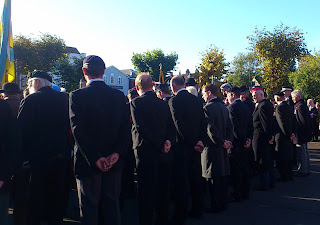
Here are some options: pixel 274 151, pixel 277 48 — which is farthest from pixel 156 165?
pixel 277 48

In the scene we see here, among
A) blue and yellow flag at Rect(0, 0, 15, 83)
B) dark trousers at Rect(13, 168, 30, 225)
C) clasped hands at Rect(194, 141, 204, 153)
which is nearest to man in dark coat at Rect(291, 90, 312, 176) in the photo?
clasped hands at Rect(194, 141, 204, 153)

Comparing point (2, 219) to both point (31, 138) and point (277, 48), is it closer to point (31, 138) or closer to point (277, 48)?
point (31, 138)

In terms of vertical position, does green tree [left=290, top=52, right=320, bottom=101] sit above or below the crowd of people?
above

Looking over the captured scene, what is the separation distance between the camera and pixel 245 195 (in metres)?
5.79

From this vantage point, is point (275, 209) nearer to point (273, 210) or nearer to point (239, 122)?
point (273, 210)

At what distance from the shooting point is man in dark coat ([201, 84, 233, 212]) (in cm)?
498

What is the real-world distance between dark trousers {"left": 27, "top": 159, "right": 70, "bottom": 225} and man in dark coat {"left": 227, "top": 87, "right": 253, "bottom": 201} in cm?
319

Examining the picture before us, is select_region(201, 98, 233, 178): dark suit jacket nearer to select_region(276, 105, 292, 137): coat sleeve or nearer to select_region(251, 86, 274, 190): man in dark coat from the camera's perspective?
select_region(251, 86, 274, 190): man in dark coat

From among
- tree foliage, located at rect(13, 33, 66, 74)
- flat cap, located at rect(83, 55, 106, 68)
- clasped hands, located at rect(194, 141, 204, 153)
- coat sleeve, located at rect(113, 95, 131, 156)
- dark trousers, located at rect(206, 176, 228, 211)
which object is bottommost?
dark trousers, located at rect(206, 176, 228, 211)

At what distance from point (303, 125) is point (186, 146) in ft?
15.3

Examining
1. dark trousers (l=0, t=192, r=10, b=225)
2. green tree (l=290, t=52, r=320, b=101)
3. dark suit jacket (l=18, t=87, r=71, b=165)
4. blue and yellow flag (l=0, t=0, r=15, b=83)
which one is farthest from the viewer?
green tree (l=290, t=52, r=320, b=101)

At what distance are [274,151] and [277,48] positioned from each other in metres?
21.4

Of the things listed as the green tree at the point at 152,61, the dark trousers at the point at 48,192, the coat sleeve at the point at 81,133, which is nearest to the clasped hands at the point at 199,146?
the dark trousers at the point at 48,192

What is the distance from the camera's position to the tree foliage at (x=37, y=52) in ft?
128
